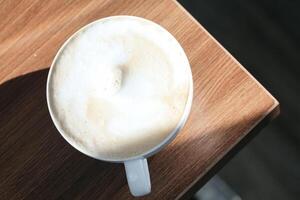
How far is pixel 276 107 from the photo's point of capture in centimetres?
59

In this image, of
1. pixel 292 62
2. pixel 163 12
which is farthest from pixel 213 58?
pixel 292 62

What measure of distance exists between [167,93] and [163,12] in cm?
17

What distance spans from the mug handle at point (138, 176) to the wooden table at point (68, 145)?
3 centimetres

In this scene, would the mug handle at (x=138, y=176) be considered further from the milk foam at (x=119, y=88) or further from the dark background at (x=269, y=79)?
the dark background at (x=269, y=79)

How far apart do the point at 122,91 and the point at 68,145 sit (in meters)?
0.13

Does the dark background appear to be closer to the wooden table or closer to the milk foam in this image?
the wooden table

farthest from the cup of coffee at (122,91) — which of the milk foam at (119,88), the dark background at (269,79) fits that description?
the dark background at (269,79)

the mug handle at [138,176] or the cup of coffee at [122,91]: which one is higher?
the cup of coffee at [122,91]

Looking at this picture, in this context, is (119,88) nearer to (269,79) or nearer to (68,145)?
(68,145)

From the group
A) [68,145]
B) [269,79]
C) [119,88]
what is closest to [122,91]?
[119,88]

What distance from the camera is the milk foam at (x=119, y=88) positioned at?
1.66ft

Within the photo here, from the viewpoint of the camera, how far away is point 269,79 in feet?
2.96

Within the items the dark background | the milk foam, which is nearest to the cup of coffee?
the milk foam

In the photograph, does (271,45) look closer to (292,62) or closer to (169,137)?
(292,62)
